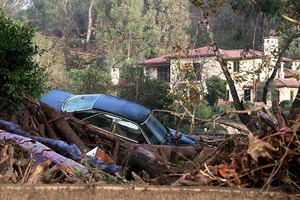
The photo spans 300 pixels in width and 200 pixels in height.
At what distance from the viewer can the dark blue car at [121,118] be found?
930 centimetres

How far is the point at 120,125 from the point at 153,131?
775 mm

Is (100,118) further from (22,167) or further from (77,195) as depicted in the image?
(77,195)

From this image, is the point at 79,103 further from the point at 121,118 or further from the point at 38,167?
Answer: the point at 38,167

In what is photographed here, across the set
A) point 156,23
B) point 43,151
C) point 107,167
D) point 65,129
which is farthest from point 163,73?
point 107,167

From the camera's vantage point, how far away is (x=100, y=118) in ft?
30.7

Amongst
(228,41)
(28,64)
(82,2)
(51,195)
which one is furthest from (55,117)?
(82,2)

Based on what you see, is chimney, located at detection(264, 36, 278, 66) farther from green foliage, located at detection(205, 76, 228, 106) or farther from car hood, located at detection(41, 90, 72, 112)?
car hood, located at detection(41, 90, 72, 112)

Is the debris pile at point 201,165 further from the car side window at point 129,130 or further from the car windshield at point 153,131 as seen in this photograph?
the car windshield at point 153,131

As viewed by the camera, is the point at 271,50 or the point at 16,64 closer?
the point at 16,64

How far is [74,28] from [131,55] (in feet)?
62.5

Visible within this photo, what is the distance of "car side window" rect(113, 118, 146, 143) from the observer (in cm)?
928

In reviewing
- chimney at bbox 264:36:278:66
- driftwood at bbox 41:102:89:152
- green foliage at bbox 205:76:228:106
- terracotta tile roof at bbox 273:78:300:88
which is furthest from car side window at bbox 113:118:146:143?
terracotta tile roof at bbox 273:78:300:88

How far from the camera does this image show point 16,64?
10078 mm

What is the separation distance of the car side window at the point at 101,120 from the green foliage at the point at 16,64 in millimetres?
1709
